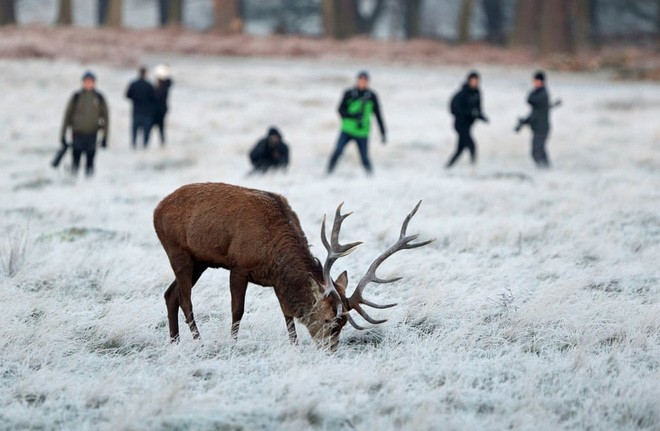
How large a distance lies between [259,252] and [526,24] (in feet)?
116

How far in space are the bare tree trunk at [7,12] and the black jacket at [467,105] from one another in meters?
27.2

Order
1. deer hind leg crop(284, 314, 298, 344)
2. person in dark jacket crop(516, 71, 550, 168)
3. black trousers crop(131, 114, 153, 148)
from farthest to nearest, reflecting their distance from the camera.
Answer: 1. black trousers crop(131, 114, 153, 148)
2. person in dark jacket crop(516, 71, 550, 168)
3. deer hind leg crop(284, 314, 298, 344)

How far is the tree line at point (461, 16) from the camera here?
37375mm

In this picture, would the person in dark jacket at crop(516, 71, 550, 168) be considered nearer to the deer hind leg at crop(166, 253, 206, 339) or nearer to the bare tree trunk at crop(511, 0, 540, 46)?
the deer hind leg at crop(166, 253, 206, 339)

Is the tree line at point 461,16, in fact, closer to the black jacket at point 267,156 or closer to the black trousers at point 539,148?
the black trousers at point 539,148

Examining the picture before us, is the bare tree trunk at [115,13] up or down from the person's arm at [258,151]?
up

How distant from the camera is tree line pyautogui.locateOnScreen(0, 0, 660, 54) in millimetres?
37375

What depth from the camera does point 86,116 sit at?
1520 cm

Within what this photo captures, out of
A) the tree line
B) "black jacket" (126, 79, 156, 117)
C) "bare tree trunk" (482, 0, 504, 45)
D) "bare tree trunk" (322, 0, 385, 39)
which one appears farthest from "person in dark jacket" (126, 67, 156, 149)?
"bare tree trunk" (482, 0, 504, 45)

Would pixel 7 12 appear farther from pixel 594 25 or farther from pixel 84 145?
pixel 84 145

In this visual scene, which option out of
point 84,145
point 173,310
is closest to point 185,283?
point 173,310

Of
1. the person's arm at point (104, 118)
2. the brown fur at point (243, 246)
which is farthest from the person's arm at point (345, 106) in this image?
the brown fur at point (243, 246)

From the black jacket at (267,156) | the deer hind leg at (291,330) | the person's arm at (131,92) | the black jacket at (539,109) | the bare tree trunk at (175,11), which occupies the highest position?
the bare tree trunk at (175,11)

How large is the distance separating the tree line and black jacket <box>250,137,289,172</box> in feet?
76.1
